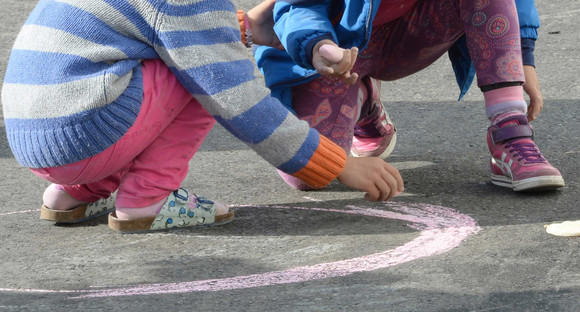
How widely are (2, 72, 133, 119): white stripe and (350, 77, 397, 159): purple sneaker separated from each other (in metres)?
1.13

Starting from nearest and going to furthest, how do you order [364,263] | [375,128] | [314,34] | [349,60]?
[364,263] → [349,60] → [314,34] → [375,128]

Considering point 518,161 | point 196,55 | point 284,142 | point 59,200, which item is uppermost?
point 196,55

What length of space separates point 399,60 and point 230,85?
3.15 feet

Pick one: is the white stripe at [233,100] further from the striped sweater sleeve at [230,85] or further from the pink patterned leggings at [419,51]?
the pink patterned leggings at [419,51]

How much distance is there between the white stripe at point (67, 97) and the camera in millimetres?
2143

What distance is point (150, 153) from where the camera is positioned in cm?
235

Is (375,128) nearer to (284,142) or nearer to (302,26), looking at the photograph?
(302,26)

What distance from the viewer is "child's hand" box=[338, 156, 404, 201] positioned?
229cm

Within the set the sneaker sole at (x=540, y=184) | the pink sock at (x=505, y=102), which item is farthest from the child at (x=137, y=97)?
the pink sock at (x=505, y=102)

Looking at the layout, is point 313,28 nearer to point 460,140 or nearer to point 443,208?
point 443,208

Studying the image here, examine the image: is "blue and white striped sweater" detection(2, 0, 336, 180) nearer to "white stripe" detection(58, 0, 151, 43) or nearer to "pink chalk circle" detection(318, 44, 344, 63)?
"white stripe" detection(58, 0, 151, 43)

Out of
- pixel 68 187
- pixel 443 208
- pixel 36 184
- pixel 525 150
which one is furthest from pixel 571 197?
pixel 36 184

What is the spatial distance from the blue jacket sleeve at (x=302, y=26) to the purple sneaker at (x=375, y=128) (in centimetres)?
47

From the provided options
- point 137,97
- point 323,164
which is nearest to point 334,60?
point 323,164
